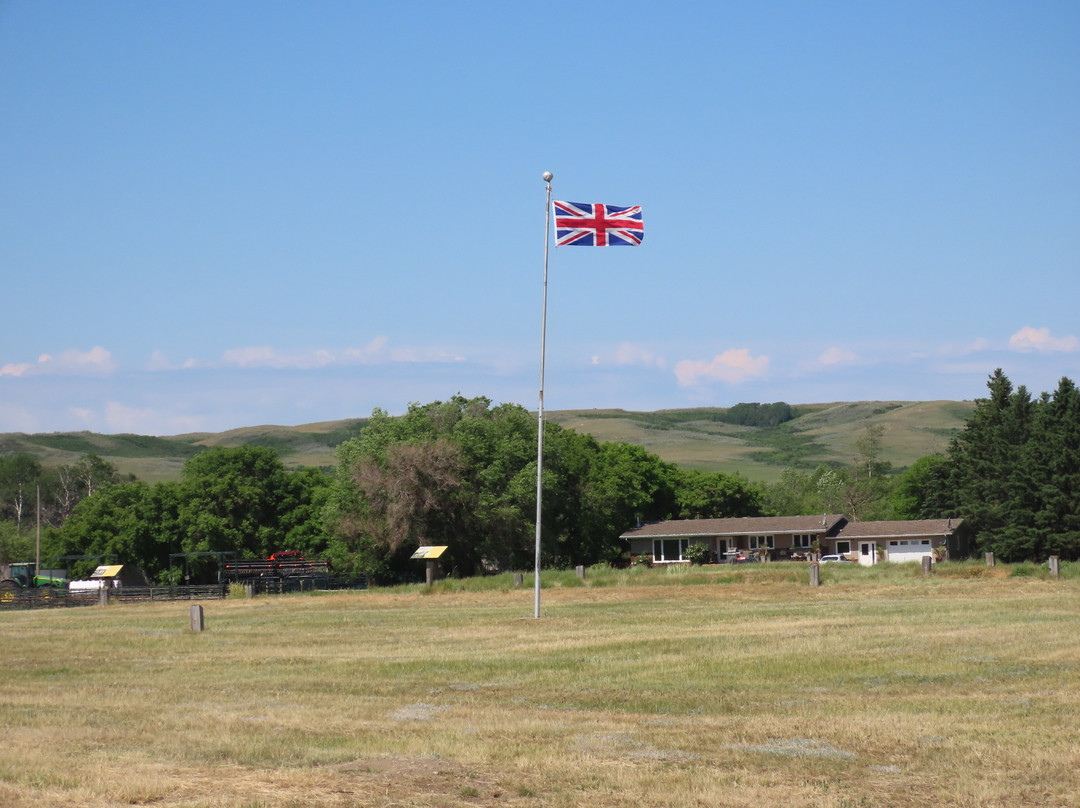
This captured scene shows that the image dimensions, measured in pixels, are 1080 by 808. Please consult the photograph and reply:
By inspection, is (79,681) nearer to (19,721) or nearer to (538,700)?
(19,721)

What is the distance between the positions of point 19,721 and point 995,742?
13069mm

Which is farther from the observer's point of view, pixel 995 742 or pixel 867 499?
pixel 867 499

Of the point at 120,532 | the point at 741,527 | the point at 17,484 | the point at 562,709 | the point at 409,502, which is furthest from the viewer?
the point at 17,484

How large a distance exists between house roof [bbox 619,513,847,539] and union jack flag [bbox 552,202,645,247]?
54.8 m

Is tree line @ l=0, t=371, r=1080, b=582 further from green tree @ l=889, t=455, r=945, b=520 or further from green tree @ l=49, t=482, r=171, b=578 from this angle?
green tree @ l=889, t=455, r=945, b=520

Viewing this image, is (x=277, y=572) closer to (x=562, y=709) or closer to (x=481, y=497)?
(x=481, y=497)

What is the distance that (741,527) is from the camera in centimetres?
8538

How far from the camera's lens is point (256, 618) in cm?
3809

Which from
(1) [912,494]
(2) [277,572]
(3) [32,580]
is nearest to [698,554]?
(2) [277,572]

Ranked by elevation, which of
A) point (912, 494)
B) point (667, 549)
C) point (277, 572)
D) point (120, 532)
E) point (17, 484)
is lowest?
point (277, 572)

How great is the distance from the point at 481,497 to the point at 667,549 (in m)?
25.4

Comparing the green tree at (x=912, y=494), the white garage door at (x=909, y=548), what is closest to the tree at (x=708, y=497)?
the green tree at (x=912, y=494)

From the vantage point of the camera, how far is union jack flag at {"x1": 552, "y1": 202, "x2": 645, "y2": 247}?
33062 millimetres

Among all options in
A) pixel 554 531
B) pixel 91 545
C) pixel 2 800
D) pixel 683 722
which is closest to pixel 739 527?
pixel 554 531
